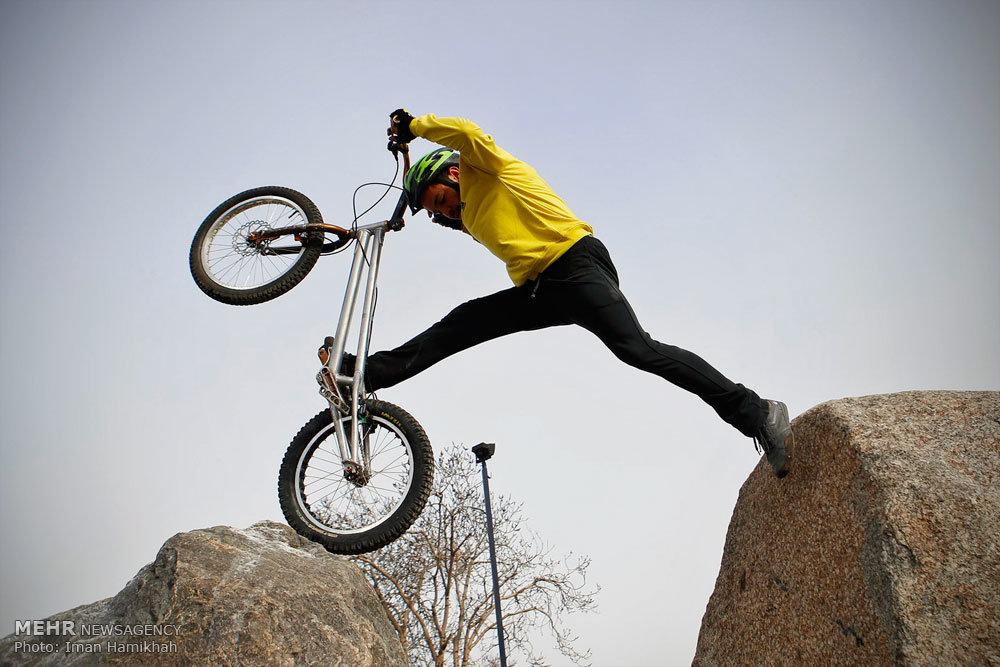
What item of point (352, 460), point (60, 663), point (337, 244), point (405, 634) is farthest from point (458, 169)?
point (405, 634)

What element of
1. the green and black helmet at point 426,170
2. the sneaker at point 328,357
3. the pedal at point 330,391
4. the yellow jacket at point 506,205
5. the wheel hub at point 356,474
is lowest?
the wheel hub at point 356,474

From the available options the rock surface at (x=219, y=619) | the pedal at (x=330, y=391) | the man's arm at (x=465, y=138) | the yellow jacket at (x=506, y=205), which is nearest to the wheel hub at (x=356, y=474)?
the pedal at (x=330, y=391)

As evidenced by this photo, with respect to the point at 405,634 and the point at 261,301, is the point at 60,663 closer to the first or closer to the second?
the point at 261,301

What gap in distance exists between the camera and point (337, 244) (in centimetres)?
395

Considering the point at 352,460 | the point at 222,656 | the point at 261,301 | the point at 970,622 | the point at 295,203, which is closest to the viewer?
the point at 970,622

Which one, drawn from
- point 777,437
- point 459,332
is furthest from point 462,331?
point 777,437

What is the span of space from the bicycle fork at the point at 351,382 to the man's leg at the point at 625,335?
966 millimetres

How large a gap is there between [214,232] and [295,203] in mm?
567

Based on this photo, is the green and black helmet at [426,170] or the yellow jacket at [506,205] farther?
the green and black helmet at [426,170]

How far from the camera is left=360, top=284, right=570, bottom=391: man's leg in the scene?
3379 mm

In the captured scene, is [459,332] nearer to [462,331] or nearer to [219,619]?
[462,331]

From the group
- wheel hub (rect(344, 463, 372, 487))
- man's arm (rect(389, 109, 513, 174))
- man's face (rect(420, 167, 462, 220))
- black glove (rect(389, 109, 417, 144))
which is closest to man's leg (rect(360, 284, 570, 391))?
wheel hub (rect(344, 463, 372, 487))

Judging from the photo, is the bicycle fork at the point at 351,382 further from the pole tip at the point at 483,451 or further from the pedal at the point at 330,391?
the pole tip at the point at 483,451

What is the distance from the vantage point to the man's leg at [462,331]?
3.38 metres
